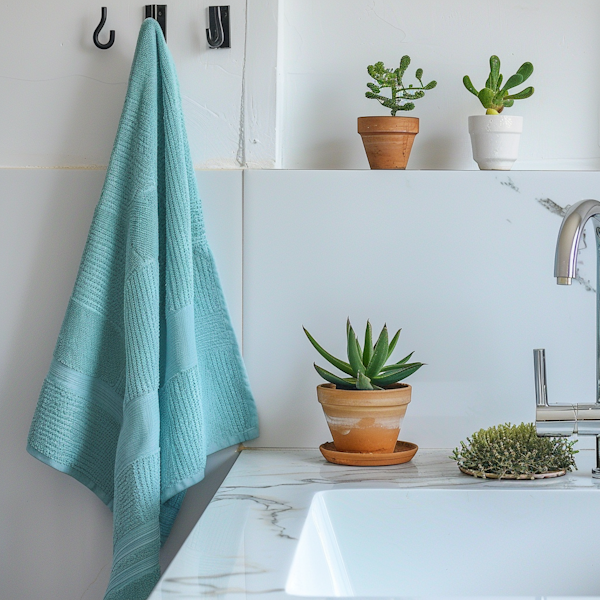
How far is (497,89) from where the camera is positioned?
1.03 m

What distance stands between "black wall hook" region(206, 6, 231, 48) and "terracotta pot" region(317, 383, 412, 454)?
54cm

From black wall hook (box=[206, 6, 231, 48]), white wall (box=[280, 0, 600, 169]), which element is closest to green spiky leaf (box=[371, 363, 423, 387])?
white wall (box=[280, 0, 600, 169])

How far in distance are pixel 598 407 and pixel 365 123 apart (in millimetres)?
517

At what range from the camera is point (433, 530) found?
2.63ft

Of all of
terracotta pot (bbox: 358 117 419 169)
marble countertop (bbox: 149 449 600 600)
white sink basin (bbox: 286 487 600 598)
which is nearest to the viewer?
marble countertop (bbox: 149 449 600 600)

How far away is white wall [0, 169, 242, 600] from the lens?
1062mm

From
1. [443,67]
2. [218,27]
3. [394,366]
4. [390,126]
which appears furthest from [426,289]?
[218,27]

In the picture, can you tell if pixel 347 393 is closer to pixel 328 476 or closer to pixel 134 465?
pixel 328 476

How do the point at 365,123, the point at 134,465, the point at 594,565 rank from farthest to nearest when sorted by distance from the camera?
1. the point at 365,123
2. the point at 134,465
3. the point at 594,565

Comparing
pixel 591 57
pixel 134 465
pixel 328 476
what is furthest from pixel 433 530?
pixel 591 57

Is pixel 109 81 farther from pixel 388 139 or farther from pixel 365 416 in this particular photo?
pixel 365 416

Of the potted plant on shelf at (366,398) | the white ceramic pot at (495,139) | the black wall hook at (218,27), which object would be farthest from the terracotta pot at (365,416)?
the black wall hook at (218,27)

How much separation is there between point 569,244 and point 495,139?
0.30m

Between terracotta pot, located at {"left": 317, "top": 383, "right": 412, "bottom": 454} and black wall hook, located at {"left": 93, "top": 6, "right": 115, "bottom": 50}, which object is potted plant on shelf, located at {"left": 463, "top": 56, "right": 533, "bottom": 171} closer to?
terracotta pot, located at {"left": 317, "top": 383, "right": 412, "bottom": 454}
